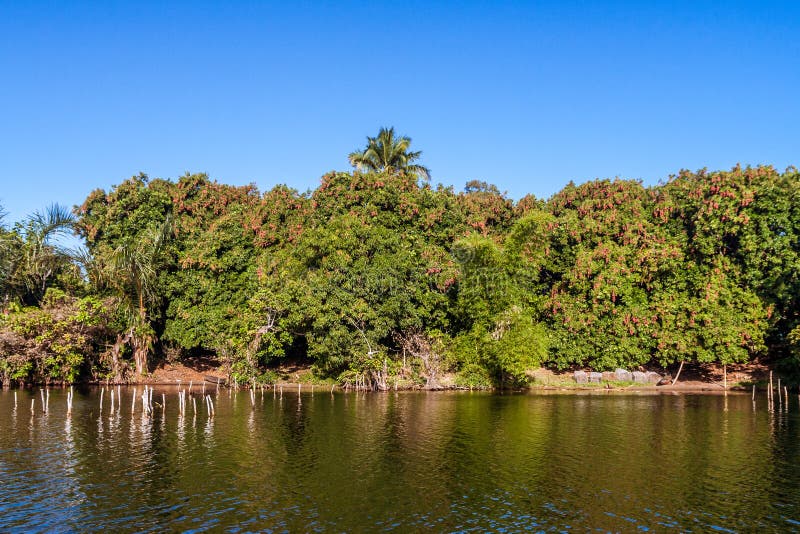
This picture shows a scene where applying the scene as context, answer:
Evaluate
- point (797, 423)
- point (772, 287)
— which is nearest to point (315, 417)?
point (797, 423)

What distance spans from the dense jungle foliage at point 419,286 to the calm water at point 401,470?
12.7 metres

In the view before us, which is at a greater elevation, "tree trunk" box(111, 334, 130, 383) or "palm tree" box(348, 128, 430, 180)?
"palm tree" box(348, 128, 430, 180)

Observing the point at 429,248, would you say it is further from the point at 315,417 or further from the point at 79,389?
the point at 79,389

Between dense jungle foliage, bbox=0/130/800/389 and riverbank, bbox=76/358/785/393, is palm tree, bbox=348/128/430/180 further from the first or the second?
riverbank, bbox=76/358/785/393

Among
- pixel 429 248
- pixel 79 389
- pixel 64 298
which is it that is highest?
pixel 429 248

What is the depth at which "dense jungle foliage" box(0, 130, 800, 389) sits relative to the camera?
50.4 m

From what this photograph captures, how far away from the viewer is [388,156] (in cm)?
6550

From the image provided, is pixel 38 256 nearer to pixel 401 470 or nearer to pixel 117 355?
pixel 117 355

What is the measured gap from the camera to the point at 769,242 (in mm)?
49844

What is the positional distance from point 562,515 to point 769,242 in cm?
4023

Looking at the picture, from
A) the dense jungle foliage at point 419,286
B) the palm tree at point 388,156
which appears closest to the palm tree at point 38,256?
the dense jungle foliage at point 419,286

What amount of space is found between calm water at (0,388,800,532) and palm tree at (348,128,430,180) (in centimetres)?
3245

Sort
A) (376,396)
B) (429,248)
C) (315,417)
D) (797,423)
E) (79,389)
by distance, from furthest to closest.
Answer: (429,248)
(79,389)
(376,396)
(315,417)
(797,423)

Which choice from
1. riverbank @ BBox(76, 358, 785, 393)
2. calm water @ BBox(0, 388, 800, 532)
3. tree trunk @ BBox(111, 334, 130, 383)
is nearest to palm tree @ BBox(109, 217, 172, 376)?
tree trunk @ BBox(111, 334, 130, 383)
